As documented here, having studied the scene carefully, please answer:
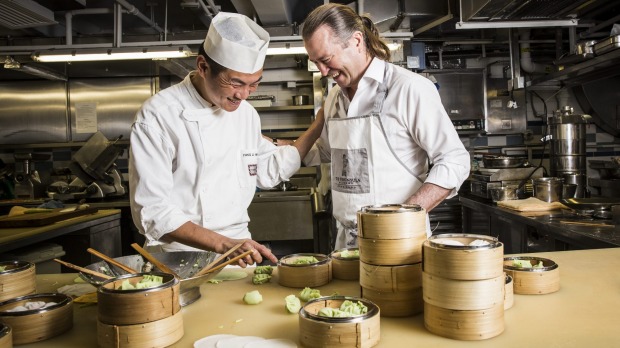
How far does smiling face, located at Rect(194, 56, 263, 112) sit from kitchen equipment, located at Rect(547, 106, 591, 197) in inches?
137

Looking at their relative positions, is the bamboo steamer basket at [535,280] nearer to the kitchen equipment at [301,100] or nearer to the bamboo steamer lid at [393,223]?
the bamboo steamer lid at [393,223]

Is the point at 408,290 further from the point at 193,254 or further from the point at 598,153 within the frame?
the point at 598,153

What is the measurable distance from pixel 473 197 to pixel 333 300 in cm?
418

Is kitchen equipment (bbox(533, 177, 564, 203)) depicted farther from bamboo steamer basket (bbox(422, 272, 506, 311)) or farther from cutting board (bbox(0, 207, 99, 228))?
cutting board (bbox(0, 207, 99, 228))

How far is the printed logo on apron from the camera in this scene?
2232mm

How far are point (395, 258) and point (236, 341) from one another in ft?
1.49

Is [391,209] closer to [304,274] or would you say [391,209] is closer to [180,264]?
[304,274]

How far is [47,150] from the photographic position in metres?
7.16

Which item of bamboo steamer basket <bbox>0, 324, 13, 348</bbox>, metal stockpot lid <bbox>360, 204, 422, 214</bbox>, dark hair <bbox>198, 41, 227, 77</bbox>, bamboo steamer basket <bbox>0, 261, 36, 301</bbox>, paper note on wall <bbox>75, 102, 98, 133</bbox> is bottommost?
bamboo steamer basket <bbox>0, 324, 13, 348</bbox>

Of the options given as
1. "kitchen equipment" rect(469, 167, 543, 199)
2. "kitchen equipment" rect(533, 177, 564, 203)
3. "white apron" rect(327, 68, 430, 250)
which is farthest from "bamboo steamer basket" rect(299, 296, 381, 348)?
"kitchen equipment" rect(469, 167, 543, 199)

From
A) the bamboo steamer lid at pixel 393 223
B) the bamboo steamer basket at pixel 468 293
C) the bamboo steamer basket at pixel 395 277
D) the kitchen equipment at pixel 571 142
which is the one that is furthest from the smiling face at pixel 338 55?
the kitchen equipment at pixel 571 142

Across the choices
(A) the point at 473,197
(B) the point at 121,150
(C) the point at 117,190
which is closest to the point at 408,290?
(A) the point at 473,197

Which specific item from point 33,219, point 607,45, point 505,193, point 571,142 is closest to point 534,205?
point 505,193

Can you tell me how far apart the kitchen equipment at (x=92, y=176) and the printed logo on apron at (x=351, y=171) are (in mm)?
4392
